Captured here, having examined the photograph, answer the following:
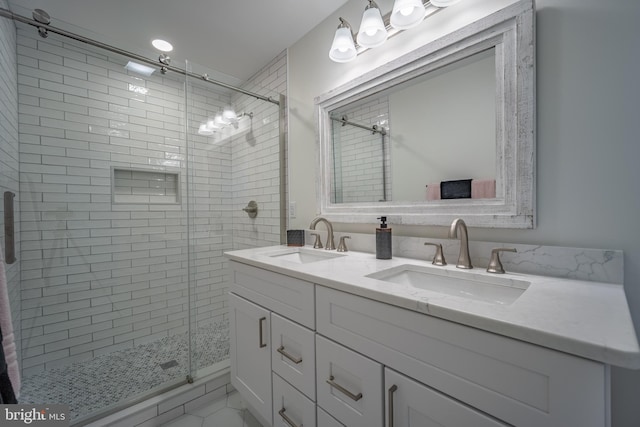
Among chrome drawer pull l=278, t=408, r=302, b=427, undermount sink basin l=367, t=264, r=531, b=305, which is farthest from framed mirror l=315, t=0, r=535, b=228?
chrome drawer pull l=278, t=408, r=302, b=427

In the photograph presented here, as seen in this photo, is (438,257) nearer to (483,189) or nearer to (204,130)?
(483,189)

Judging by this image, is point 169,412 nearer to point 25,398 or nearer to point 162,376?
point 162,376

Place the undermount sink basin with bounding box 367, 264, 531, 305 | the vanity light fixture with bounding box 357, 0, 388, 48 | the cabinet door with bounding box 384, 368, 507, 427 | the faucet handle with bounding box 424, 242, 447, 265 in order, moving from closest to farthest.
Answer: the cabinet door with bounding box 384, 368, 507, 427
the undermount sink basin with bounding box 367, 264, 531, 305
the faucet handle with bounding box 424, 242, 447, 265
the vanity light fixture with bounding box 357, 0, 388, 48

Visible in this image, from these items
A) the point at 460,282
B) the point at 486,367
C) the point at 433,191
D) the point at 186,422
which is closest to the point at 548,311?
the point at 486,367

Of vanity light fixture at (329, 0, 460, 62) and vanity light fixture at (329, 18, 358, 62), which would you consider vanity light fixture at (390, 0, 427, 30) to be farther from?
vanity light fixture at (329, 18, 358, 62)

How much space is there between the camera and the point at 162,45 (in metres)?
2.08

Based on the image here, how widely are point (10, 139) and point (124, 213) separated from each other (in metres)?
0.76

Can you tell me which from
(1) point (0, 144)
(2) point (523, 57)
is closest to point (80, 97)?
(1) point (0, 144)

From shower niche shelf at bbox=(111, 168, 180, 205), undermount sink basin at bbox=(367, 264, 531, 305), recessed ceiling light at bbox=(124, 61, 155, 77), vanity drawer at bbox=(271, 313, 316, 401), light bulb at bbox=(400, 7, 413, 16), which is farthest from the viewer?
shower niche shelf at bbox=(111, 168, 180, 205)

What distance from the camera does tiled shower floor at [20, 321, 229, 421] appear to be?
155cm

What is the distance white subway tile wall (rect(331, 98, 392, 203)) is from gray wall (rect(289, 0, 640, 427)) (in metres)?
0.62

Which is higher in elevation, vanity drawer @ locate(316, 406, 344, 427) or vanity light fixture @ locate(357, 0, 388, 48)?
vanity light fixture @ locate(357, 0, 388, 48)

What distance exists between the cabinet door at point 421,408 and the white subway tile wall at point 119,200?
1668 millimetres

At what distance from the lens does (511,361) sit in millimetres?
548
